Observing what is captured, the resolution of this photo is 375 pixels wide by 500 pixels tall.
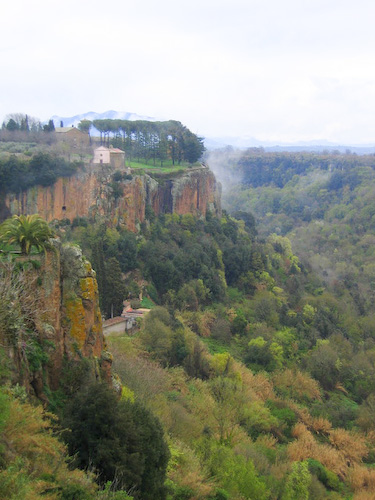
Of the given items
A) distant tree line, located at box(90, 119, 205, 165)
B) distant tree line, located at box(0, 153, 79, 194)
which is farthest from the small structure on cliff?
distant tree line, located at box(90, 119, 205, 165)

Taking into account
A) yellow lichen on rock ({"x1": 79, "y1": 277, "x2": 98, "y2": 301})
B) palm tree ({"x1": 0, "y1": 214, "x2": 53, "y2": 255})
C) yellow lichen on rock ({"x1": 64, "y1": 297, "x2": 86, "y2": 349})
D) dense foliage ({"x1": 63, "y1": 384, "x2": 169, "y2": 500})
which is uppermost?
palm tree ({"x1": 0, "y1": 214, "x2": 53, "y2": 255})

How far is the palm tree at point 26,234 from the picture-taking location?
11336mm

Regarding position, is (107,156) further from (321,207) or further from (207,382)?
(321,207)

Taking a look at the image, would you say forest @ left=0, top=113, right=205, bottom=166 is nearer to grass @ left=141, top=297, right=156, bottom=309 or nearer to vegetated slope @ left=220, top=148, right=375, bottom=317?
grass @ left=141, top=297, right=156, bottom=309

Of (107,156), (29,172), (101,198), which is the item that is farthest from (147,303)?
(107,156)

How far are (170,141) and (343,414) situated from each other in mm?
33016

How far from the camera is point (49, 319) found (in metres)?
11.4

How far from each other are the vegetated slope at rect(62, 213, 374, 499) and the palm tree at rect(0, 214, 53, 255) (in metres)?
6.28

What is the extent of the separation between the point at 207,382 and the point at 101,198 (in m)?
18.5

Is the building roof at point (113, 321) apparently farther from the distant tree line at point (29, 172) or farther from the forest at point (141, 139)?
the forest at point (141, 139)

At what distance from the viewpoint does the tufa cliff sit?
32.9ft

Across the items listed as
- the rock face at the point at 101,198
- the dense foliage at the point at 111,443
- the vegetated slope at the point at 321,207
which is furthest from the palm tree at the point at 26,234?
the vegetated slope at the point at 321,207

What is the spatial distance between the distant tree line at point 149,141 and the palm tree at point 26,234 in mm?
37761

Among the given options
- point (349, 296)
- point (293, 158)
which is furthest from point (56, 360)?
point (293, 158)
